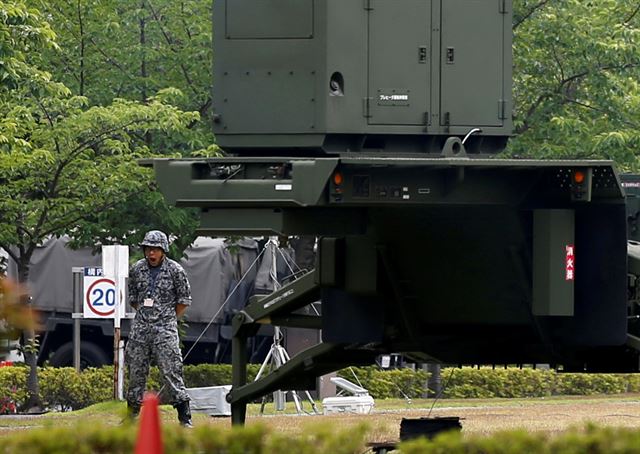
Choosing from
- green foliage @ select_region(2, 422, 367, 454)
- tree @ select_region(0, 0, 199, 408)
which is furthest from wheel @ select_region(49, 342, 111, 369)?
green foliage @ select_region(2, 422, 367, 454)

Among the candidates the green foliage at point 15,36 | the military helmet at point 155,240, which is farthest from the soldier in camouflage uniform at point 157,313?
the green foliage at point 15,36

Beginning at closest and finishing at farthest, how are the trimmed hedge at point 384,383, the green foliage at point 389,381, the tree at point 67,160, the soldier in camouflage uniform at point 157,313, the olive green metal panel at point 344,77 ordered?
the olive green metal panel at point 344,77
the soldier in camouflage uniform at point 157,313
the tree at point 67,160
the trimmed hedge at point 384,383
the green foliage at point 389,381

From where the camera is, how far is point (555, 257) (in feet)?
38.9

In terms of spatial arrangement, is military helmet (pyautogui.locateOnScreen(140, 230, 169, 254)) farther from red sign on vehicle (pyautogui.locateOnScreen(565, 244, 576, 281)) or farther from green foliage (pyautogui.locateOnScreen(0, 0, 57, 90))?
red sign on vehicle (pyautogui.locateOnScreen(565, 244, 576, 281))

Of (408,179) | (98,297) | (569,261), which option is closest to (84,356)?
(98,297)

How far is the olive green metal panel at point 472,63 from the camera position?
12359 millimetres

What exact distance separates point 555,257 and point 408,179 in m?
1.20

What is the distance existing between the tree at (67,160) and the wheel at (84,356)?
6537 millimetres

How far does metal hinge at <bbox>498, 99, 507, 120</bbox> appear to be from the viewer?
12617 mm

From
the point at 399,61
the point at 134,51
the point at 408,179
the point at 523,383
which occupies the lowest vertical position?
the point at 523,383

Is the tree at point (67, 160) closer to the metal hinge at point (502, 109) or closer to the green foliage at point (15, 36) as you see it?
the green foliage at point (15, 36)

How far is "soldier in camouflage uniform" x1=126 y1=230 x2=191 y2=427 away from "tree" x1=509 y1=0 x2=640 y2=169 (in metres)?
10.1

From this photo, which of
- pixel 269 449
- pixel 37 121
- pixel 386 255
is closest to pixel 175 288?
pixel 386 255

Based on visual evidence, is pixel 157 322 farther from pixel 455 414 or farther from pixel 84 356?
pixel 84 356
